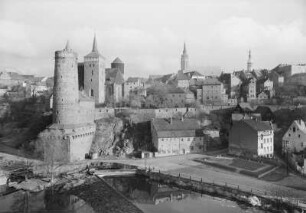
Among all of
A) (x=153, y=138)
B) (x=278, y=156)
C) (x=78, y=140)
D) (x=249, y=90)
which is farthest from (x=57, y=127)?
(x=249, y=90)

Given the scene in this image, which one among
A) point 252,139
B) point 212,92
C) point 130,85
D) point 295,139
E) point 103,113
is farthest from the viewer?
point 212,92

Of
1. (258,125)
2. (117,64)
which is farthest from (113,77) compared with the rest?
(258,125)

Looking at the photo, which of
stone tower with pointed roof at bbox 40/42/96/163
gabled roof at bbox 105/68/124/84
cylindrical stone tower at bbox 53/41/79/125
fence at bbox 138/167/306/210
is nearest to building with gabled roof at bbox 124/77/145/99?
gabled roof at bbox 105/68/124/84

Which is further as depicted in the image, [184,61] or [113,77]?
[184,61]

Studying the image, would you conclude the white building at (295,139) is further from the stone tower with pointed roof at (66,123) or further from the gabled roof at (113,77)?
the gabled roof at (113,77)

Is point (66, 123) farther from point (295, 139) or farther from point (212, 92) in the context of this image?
point (212, 92)
